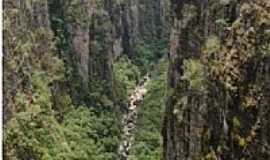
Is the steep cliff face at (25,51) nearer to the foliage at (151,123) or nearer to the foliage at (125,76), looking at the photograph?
the foliage at (151,123)

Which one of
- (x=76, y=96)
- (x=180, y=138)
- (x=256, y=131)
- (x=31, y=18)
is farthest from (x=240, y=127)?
(x=76, y=96)

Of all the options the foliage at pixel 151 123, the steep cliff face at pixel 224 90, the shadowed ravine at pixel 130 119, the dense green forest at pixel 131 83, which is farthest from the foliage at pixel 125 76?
the steep cliff face at pixel 224 90

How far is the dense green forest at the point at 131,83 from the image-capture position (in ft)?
49.9

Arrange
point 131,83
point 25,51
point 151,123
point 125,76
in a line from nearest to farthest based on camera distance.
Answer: point 25,51, point 151,123, point 131,83, point 125,76

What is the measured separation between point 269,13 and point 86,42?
18.0 m

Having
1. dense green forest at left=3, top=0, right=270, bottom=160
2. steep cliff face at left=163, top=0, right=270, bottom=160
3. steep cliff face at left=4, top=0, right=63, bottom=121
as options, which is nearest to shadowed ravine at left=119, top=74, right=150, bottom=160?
dense green forest at left=3, top=0, right=270, bottom=160

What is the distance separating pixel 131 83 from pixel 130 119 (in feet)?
14.8

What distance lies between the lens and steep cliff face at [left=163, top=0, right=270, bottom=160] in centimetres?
1483

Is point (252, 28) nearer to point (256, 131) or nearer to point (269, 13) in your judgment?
point (269, 13)

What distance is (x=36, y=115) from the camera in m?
22.2

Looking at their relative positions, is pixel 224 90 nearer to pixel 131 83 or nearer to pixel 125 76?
pixel 131 83

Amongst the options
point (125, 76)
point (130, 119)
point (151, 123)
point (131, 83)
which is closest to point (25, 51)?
point (151, 123)

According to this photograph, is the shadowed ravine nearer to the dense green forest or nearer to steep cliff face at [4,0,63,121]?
the dense green forest

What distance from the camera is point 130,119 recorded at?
106 ft
